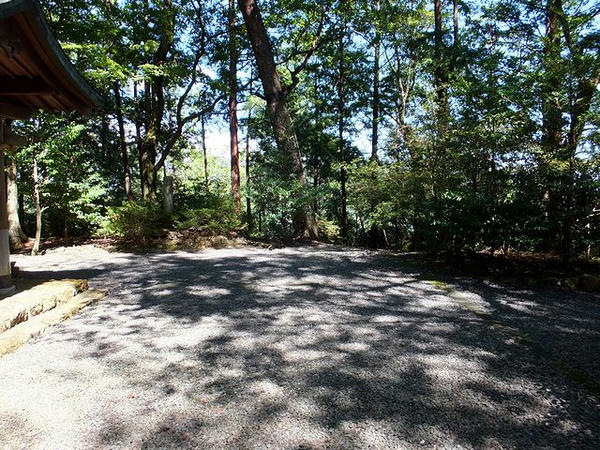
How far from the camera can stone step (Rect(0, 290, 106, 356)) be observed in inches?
114

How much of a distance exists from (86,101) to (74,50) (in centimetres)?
Result: 580

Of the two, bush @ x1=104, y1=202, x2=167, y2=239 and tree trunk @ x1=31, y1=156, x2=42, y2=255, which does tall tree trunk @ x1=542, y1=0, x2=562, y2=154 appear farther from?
tree trunk @ x1=31, y1=156, x2=42, y2=255

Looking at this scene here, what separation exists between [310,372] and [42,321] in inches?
109

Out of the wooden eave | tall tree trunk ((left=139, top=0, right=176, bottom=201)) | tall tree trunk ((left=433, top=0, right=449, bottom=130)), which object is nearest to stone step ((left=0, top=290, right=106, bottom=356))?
the wooden eave

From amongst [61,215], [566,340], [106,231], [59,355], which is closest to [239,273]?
[59,355]

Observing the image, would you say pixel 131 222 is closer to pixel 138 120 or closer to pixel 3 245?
pixel 3 245

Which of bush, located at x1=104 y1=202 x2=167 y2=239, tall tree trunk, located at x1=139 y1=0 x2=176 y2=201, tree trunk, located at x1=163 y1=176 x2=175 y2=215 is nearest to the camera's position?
bush, located at x1=104 y1=202 x2=167 y2=239

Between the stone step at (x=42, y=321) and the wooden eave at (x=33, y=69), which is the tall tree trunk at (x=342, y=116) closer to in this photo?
the stone step at (x=42, y=321)

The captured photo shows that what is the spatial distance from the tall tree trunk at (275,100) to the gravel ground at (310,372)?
5090 mm

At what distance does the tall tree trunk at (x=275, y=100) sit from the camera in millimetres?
9328

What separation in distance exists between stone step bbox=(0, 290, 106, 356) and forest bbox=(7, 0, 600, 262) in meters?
4.41

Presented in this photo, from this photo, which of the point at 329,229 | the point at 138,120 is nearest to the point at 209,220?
the point at 329,229

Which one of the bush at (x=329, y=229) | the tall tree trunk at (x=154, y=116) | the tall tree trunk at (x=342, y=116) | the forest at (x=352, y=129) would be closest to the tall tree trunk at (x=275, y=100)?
the forest at (x=352, y=129)

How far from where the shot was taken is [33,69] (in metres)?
3.51
